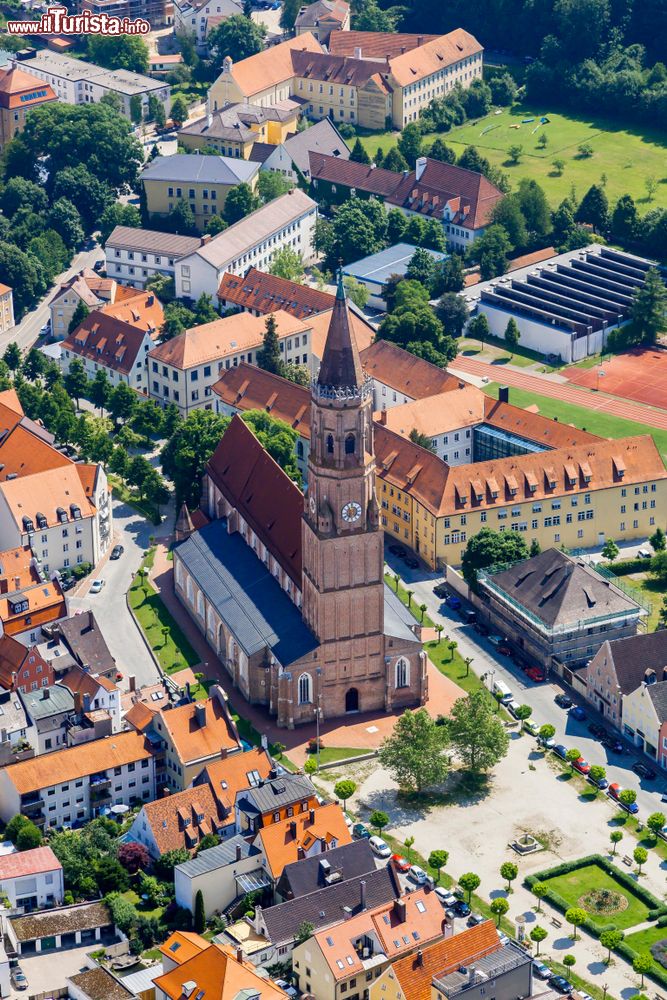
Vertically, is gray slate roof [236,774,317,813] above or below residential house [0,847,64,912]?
above

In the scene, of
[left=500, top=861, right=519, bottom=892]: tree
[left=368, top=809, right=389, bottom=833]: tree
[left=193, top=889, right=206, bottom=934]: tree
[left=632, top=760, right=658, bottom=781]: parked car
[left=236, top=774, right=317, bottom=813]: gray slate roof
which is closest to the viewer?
[left=193, top=889, right=206, bottom=934]: tree

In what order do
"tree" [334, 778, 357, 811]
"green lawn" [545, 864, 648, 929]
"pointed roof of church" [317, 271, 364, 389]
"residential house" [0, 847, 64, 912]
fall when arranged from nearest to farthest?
"green lawn" [545, 864, 648, 929] < "residential house" [0, 847, 64, 912] < "tree" [334, 778, 357, 811] < "pointed roof of church" [317, 271, 364, 389]

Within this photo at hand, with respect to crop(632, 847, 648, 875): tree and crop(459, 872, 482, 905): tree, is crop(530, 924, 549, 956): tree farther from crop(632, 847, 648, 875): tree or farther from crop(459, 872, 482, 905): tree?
crop(632, 847, 648, 875): tree

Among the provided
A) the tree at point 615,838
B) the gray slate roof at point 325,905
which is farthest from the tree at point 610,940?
the gray slate roof at point 325,905

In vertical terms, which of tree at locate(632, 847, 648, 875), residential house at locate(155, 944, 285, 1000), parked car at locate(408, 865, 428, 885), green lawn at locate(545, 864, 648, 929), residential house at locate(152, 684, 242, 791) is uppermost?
residential house at locate(155, 944, 285, 1000)

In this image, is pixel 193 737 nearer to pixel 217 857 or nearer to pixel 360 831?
pixel 360 831

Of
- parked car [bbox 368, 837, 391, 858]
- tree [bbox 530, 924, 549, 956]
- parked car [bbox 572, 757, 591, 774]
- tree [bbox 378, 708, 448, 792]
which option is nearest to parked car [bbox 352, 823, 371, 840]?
parked car [bbox 368, 837, 391, 858]

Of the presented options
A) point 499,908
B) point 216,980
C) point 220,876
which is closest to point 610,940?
point 499,908
